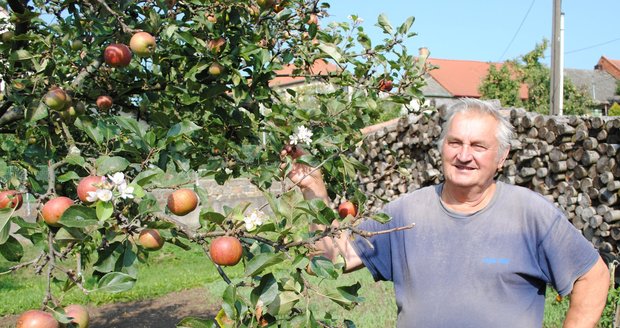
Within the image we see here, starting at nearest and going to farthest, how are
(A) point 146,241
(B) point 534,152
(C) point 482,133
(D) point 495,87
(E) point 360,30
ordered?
(A) point 146,241
(C) point 482,133
(E) point 360,30
(B) point 534,152
(D) point 495,87

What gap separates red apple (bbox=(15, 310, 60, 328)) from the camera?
1.14 m

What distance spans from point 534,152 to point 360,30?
374 centimetres

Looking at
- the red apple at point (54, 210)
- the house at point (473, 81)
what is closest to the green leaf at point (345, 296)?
the red apple at point (54, 210)

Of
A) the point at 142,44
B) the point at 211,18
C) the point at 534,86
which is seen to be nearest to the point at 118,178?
the point at 142,44

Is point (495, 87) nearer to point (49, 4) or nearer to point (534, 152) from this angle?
point (534, 152)

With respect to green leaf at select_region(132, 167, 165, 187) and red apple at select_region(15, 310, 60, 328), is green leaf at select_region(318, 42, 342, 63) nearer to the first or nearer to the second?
green leaf at select_region(132, 167, 165, 187)

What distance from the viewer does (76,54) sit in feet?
7.55

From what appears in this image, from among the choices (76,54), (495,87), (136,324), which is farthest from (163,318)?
(495,87)

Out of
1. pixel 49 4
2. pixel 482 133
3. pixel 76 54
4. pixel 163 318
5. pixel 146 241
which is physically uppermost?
pixel 49 4

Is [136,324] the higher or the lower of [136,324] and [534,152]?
the lower

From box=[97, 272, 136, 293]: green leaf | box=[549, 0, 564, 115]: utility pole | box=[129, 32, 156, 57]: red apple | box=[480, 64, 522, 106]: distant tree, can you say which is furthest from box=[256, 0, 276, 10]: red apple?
box=[480, 64, 522, 106]: distant tree

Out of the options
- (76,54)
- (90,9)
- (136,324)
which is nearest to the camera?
(90,9)

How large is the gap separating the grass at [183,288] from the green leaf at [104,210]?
3121 mm

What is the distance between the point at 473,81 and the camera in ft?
120
